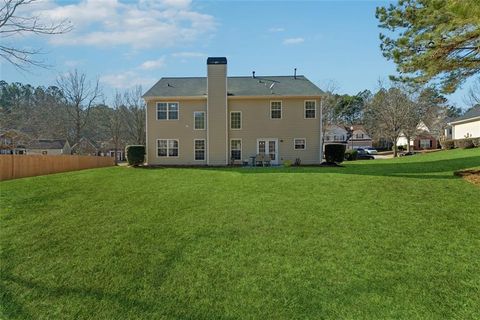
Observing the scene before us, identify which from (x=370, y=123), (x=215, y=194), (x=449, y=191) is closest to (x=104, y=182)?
(x=215, y=194)

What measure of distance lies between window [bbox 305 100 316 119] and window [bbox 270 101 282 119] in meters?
1.72

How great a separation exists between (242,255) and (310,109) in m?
19.3

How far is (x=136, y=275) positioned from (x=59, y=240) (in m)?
2.23

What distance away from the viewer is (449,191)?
10547 mm

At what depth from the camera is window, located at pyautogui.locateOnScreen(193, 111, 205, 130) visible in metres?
24.9

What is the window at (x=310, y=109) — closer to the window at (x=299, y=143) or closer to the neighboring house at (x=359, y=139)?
the window at (x=299, y=143)

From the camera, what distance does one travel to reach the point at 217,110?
24.4 metres

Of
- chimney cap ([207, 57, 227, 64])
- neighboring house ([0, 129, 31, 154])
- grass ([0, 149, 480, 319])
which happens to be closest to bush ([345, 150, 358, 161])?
chimney cap ([207, 57, 227, 64])

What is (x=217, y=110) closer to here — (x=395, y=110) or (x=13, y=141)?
(x=13, y=141)

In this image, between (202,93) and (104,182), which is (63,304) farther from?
(202,93)

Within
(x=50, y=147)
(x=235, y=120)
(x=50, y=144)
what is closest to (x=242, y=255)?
(x=235, y=120)

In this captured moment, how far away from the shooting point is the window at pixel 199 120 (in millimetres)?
24859

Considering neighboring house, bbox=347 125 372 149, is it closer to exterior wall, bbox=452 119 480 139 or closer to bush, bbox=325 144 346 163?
exterior wall, bbox=452 119 480 139

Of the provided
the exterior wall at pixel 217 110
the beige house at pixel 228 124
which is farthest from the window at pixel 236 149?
the exterior wall at pixel 217 110
